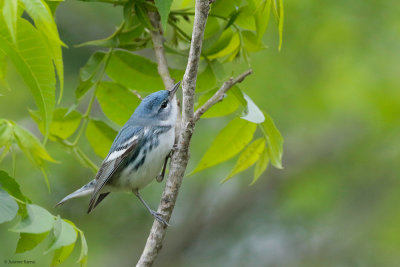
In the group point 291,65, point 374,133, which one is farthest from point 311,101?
point 374,133

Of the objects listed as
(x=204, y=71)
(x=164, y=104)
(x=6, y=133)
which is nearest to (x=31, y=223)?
(x=6, y=133)

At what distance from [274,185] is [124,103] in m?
4.43

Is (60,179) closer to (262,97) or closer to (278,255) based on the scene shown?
(262,97)

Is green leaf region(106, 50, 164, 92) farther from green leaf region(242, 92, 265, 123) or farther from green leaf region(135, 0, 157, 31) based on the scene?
green leaf region(242, 92, 265, 123)

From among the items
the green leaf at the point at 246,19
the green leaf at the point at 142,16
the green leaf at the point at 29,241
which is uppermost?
the green leaf at the point at 142,16

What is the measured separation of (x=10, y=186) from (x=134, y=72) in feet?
3.39

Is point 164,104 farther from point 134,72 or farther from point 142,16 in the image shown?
point 142,16

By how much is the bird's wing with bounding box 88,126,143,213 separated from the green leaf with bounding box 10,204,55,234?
0.95 metres

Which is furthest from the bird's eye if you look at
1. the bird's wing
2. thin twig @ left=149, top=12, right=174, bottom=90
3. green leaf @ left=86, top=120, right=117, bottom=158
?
thin twig @ left=149, top=12, right=174, bottom=90

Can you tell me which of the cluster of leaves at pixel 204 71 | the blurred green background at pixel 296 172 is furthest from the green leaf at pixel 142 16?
the blurred green background at pixel 296 172

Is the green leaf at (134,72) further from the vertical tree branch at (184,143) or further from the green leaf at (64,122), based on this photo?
the vertical tree branch at (184,143)

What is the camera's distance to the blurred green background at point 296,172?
6.12 m

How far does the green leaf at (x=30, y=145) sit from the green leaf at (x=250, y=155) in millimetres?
930

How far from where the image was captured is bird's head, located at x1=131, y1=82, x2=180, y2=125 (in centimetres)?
339
